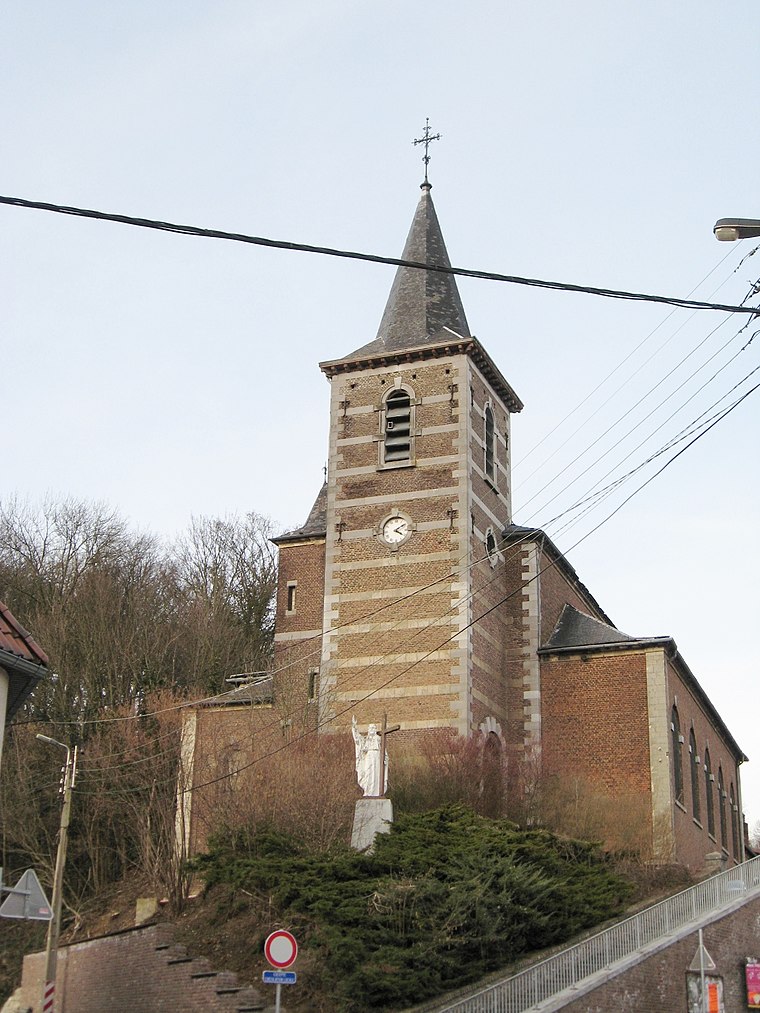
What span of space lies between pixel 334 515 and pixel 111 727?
8.41 metres

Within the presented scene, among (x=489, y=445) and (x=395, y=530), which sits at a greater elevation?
(x=489, y=445)

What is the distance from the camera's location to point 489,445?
3762 centimetres

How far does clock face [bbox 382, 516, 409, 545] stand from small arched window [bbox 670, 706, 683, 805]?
880 cm

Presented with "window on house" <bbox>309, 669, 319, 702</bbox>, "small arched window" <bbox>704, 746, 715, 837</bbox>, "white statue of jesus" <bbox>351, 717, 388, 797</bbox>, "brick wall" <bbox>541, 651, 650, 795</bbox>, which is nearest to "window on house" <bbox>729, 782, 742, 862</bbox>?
"small arched window" <bbox>704, 746, 715, 837</bbox>

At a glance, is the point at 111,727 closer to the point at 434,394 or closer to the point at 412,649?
the point at 412,649

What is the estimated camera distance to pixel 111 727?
115 ft

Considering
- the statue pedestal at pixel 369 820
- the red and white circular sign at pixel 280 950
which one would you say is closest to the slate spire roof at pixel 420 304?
the statue pedestal at pixel 369 820

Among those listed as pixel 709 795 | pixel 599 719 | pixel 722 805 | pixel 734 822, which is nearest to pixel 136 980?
pixel 599 719

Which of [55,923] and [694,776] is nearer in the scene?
[55,923]

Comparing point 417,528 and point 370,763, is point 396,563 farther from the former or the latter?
point 370,763

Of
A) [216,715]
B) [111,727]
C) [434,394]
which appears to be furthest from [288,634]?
[434,394]

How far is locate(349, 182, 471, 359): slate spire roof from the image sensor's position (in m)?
37.6

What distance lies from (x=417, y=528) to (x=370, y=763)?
9550mm

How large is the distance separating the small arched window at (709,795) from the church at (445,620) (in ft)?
6.75
